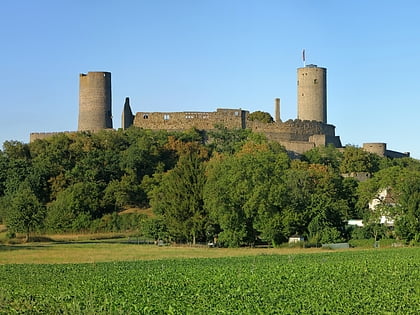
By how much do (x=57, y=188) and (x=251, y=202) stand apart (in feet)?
62.7

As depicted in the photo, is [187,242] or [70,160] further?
[70,160]

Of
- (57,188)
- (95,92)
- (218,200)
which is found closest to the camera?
(218,200)

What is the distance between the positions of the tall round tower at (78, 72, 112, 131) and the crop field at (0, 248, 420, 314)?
41.1m

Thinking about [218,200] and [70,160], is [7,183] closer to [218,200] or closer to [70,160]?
[70,160]

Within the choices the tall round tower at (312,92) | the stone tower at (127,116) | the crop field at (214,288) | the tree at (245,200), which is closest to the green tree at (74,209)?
the tree at (245,200)

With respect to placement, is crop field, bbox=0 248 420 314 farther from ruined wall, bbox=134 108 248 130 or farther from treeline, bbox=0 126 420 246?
ruined wall, bbox=134 108 248 130

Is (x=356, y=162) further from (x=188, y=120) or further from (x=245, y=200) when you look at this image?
(x=245, y=200)

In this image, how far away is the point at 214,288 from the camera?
20.8 metres

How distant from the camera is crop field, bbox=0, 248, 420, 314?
17406 mm

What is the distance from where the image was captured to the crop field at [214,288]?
17406 mm

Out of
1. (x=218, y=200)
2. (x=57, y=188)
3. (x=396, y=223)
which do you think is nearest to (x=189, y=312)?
(x=218, y=200)

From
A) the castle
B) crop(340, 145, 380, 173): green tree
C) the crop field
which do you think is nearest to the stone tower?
the castle

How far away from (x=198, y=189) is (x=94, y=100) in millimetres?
24474

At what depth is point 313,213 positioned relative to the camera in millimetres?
46844
